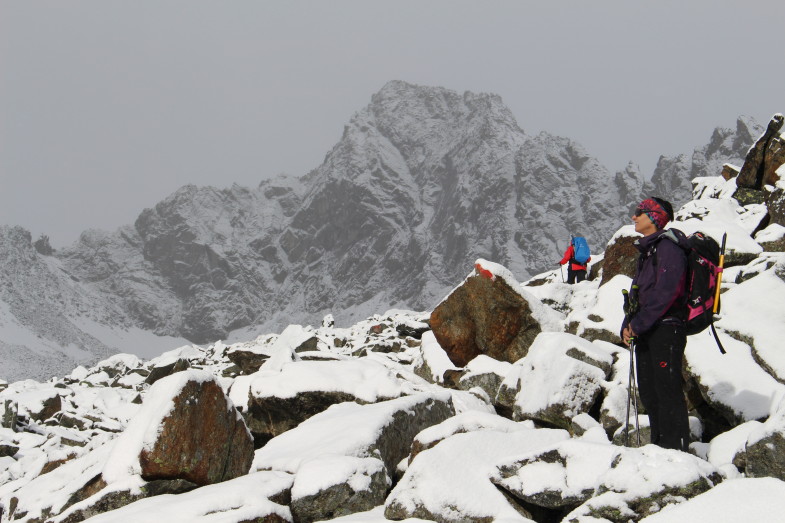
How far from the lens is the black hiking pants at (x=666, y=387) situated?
19.5 ft

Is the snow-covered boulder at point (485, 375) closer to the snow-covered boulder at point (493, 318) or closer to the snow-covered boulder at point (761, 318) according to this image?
the snow-covered boulder at point (493, 318)

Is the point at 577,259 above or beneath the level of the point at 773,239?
beneath

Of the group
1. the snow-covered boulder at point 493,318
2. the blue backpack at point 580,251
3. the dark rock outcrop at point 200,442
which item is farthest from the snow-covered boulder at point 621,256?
the dark rock outcrop at point 200,442

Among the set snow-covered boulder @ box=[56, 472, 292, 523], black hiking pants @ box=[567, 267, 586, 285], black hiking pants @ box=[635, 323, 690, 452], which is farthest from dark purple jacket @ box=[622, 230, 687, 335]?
black hiking pants @ box=[567, 267, 586, 285]

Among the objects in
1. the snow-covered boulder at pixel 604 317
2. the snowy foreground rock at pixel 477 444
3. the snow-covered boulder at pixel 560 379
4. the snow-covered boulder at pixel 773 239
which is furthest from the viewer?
the snow-covered boulder at pixel 773 239

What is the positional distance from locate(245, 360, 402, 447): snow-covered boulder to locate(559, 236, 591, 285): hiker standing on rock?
1179cm

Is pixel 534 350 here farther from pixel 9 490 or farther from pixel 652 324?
pixel 9 490

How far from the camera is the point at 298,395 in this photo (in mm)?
10070

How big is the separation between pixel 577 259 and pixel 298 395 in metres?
13.3

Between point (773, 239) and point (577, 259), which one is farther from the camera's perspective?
point (577, 259)

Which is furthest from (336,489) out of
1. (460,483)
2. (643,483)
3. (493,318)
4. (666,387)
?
(493,318)

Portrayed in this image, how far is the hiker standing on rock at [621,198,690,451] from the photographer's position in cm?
600

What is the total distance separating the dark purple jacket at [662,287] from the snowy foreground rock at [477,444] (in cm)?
129

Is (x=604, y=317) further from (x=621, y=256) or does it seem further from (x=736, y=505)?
(x=736, y=505)
